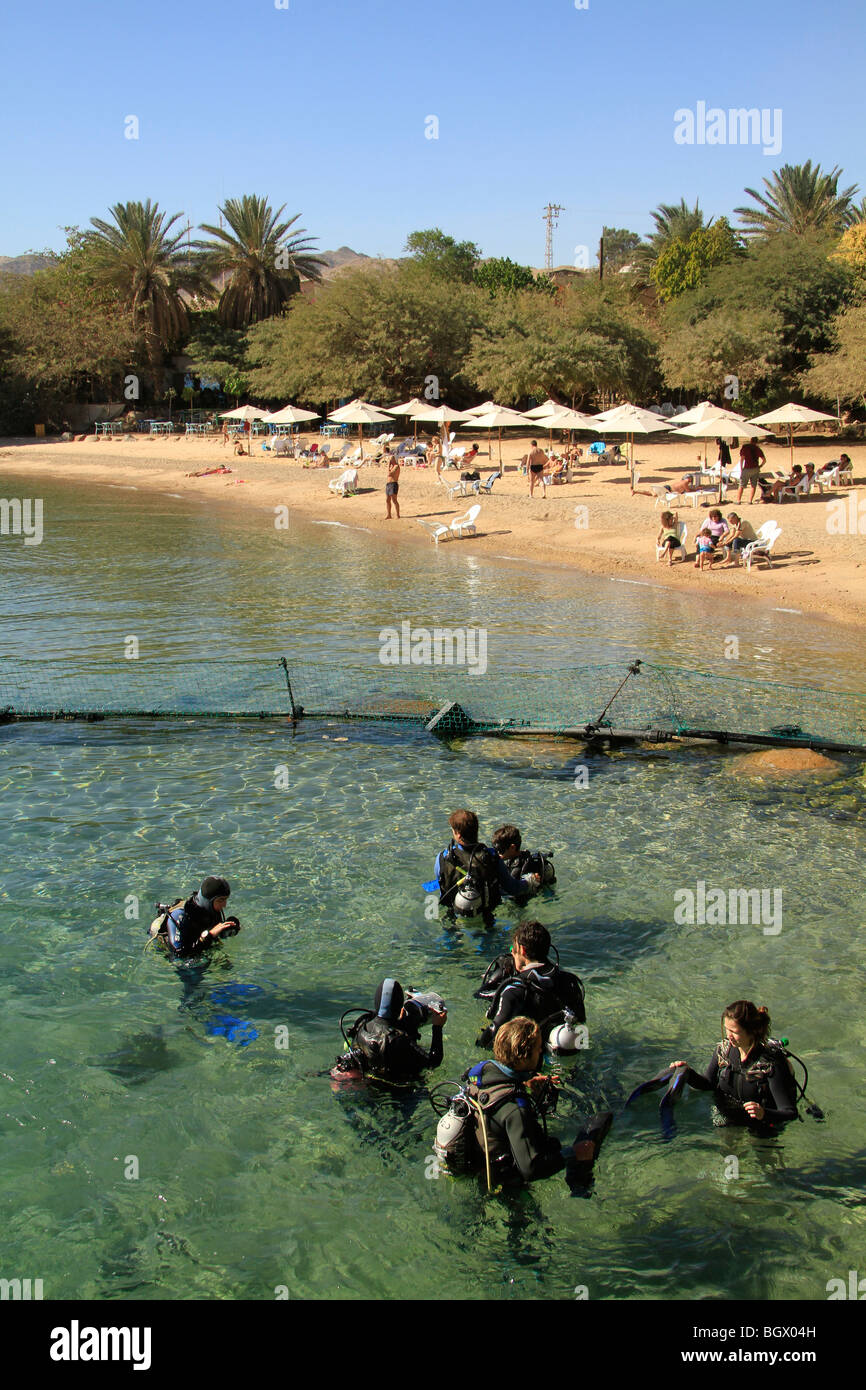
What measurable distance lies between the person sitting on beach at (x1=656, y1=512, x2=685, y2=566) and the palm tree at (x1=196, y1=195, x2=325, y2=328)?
41.0 metres

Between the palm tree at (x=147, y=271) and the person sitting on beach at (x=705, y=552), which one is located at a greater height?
the palm tree at (x=147, y=271)

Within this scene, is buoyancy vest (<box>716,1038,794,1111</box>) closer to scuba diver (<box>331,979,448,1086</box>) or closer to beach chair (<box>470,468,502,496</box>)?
scuba diver (<box>331,979,448,1086</box>)

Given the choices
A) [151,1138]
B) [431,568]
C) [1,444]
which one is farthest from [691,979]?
[1,444]

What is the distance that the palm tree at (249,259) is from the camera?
2315 inches

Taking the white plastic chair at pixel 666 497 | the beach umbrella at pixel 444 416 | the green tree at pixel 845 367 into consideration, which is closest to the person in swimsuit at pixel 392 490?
the beach umbrella at pixel 444 416

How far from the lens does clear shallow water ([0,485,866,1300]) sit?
205 inches

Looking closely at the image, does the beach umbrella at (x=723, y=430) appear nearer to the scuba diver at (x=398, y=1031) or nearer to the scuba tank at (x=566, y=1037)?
the scuba tank at (x=566, y=1037)

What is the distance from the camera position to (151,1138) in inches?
235

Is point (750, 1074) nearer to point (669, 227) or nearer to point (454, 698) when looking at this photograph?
point (454, 698)

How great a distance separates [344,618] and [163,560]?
27.8 ft

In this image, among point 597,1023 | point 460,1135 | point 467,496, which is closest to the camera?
point 460,1135

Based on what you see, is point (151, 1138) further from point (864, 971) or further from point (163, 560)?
point (163, 560)

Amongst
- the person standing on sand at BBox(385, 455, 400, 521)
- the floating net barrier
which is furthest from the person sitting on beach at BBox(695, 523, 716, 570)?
the person standing on sand at BBox(385, 455, 400, 521)

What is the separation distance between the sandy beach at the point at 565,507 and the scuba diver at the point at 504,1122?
53.3 ft
